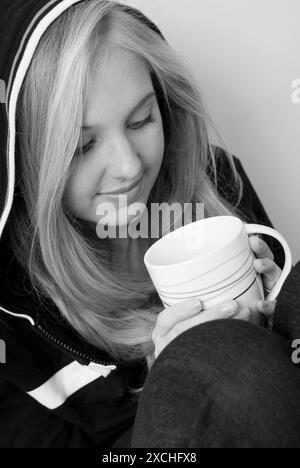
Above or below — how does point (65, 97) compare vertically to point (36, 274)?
above

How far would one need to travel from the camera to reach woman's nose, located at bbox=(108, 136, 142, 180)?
30.5 inches

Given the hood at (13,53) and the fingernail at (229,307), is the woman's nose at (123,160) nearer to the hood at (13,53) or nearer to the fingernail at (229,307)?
the hood at (13,53)

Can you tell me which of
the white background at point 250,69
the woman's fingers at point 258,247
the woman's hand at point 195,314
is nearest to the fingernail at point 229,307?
the woman's hand at point 195,314

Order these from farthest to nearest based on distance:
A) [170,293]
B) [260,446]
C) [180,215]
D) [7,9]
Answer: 1. [180,215]
2. [7,9]
3. [170,293]
4. [260,446]

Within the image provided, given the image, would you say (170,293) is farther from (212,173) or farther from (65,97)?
(212,173)

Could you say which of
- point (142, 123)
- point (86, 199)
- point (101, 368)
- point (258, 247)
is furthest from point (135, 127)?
point (101, 368)

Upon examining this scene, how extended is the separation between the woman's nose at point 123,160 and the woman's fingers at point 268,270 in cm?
20

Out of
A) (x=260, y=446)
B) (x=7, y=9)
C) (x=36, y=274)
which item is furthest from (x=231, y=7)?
(x=260, y=446)

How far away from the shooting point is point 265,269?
71 cm

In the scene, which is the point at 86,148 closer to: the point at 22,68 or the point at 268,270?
the point at 22,68

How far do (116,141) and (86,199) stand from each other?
10 cm

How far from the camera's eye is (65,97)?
74cm

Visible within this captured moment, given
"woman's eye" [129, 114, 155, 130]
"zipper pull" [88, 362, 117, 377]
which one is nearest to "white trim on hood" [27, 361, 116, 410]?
"zipper pull" [88, 362, 117, 377]

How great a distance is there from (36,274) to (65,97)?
274 mm
